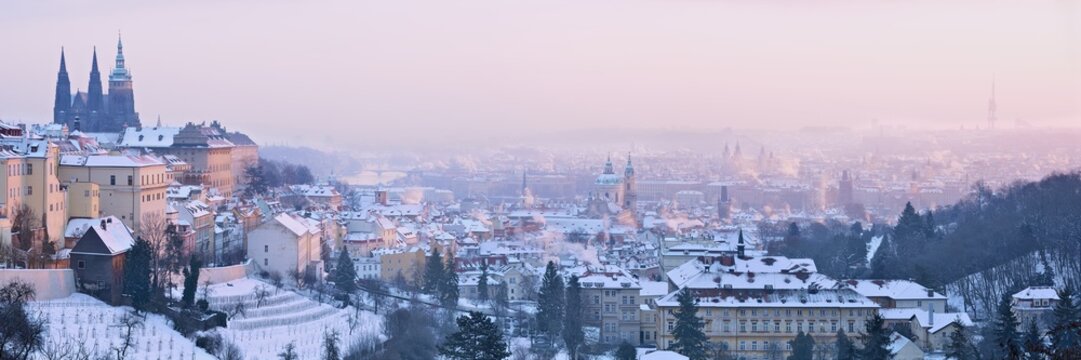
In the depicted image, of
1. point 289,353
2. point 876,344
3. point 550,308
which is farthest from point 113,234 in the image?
point 876,344

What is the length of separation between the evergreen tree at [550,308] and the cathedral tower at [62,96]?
26.5 meters

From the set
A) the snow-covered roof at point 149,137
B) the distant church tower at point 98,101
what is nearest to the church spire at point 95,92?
the distant church tower at point 98,101

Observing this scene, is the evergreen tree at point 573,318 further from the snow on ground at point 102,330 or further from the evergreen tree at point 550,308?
the snow on ground at point 102,330

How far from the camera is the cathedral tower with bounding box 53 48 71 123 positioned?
54.1m

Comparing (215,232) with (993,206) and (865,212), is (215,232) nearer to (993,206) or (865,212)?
(993,206)

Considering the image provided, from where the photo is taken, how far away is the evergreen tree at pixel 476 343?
22672 millimetres

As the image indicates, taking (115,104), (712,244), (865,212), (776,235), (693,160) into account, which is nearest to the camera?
(712,244)

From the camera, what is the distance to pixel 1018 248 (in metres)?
36.7

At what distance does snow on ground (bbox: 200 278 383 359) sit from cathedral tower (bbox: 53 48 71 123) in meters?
26.5

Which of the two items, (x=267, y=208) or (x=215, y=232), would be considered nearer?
(x=215, y=232)

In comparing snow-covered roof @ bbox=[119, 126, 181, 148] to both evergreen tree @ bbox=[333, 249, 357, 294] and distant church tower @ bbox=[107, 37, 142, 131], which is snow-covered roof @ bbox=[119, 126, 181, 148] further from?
evergreen tree @ bbox=[333, 249, 357, 294]

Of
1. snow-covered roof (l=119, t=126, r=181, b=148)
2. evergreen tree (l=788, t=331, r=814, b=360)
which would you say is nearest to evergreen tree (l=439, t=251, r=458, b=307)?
evergreen tree (l=788, t=331, r=814, b=360)

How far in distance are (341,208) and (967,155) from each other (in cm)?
7974

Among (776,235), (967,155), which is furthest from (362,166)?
(776,235)
